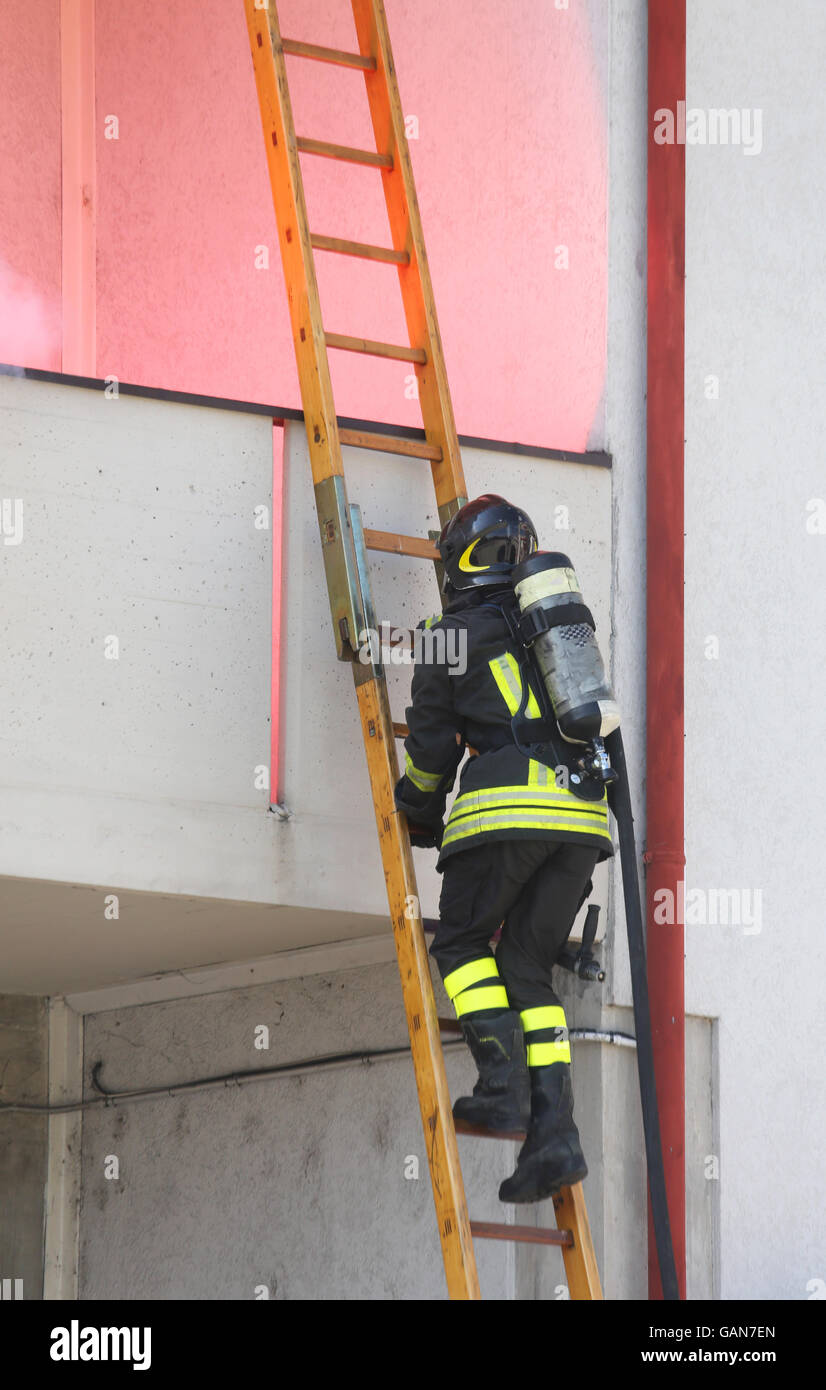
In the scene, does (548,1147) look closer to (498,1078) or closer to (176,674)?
(498,1078)

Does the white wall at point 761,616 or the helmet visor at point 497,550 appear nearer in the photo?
the helmet visor at point 497,550

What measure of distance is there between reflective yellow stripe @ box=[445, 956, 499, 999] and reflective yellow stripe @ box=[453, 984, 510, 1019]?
1.0 inches

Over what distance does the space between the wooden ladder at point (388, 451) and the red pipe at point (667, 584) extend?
0.79 m

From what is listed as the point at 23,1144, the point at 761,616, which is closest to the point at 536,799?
the point at 761,616

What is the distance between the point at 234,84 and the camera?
8742 mm

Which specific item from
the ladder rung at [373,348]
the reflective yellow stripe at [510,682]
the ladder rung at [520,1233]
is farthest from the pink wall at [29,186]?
the ladder rung at [520,1233]

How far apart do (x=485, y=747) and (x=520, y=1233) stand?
1.27m

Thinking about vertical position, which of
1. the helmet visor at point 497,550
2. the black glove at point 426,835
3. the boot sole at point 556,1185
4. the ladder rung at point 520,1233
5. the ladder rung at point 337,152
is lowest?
the ladder rung at point 520,1233

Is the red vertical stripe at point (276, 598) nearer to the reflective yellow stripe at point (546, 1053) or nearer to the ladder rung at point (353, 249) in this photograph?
the ladder rung at point (353, 249)

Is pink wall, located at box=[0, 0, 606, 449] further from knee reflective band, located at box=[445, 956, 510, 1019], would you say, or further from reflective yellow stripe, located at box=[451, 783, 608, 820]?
knee reflective band, located at box=[445, 956, 510, 1019]

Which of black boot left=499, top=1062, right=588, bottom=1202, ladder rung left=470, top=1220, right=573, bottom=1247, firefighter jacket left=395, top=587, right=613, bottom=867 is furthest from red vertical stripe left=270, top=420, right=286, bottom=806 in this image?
ladder rung left=470, top=1220, right=573, bottom=1247

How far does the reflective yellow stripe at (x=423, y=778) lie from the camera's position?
525cm
